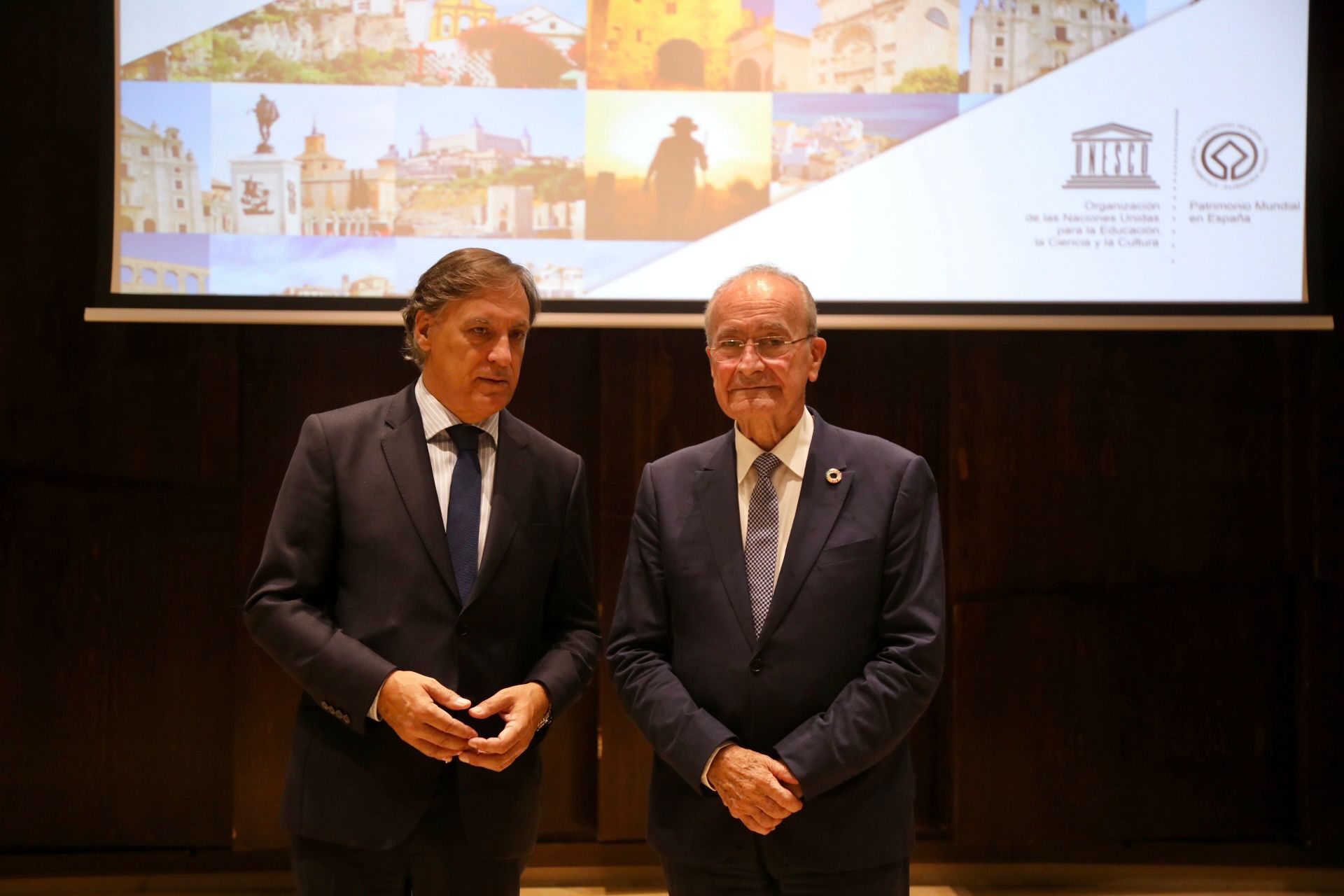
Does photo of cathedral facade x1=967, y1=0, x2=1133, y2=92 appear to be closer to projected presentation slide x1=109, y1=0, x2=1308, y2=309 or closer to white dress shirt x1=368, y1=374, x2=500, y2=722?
projected presentation slide x1=109, y1=0, x2=1308, y2=309

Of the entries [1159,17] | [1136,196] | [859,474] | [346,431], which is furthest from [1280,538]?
[346,431]

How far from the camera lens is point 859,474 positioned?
171 centimetres

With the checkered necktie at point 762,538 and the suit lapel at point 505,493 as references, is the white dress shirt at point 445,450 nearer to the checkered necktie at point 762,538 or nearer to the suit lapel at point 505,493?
the suit lapel at point 505,493

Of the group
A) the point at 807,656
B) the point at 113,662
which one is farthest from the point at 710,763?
the point at 113,662

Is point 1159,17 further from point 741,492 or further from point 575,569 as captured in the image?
point 575,569

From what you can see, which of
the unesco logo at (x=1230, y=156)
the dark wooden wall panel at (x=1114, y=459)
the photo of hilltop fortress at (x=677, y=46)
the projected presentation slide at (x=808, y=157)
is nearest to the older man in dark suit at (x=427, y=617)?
the projected presentation slide at (x=808, y=157)

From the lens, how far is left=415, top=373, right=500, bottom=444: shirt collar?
1.81 metres

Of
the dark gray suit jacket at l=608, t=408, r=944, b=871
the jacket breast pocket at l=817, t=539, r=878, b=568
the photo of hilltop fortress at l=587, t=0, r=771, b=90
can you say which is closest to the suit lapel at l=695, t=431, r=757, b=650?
the dark gray suit jacket at l=608, t=408, r=944, b=871

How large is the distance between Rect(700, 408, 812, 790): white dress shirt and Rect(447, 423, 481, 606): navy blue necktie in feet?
1.49

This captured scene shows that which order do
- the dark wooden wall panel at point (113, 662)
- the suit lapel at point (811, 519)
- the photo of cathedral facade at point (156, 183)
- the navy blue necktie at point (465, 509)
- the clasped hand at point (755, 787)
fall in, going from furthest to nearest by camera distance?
the dark wooden wall panel at point (113, 662), the photo of cathedral facade at point (156, 183), the navy blue necktie at point (465, 509), the suit lapel at point (811, 519), the clasped hand at point (755, 787)

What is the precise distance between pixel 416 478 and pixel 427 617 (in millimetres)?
235

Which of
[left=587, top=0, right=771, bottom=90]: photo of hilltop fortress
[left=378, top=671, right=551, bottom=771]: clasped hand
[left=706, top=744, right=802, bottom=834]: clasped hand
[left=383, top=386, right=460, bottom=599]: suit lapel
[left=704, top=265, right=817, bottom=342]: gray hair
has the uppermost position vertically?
[left=587, top=0, right=771, bottom=90]: photo of hilltop fortress

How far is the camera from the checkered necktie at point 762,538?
5.48ft

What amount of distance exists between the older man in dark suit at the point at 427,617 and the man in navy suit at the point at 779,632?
206 millimetres
